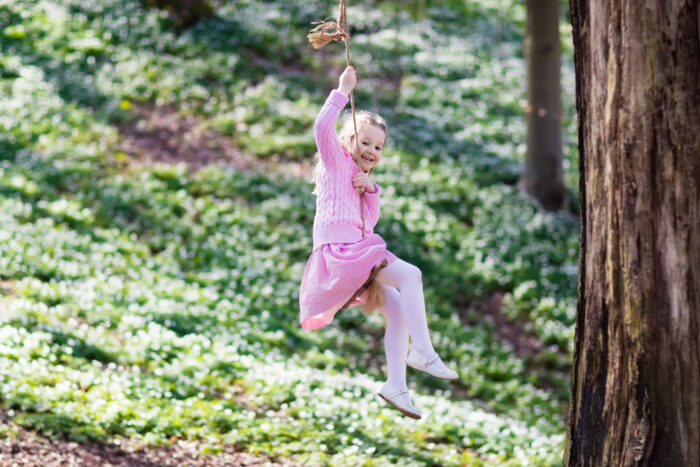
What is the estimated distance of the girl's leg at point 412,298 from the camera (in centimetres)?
402

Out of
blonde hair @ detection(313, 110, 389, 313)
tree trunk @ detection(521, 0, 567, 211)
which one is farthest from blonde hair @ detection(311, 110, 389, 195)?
tree trunk @ detection(521, 0, 567, 211)

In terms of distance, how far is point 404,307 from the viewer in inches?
160

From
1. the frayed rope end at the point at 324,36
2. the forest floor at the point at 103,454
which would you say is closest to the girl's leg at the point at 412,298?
the frayed rope end at the point at 324,36

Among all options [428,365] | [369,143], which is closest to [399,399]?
[428,365]

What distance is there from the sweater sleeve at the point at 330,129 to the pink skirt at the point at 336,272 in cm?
46

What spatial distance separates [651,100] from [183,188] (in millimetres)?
10028

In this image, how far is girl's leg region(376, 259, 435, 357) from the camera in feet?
13.2

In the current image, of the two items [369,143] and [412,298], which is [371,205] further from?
[412,298]

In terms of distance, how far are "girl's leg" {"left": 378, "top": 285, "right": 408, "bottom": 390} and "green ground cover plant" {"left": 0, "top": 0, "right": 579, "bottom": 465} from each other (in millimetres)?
288

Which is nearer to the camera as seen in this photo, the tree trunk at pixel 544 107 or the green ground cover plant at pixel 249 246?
the green ground cover plant at pixel 249 246

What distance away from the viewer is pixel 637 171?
3535mm

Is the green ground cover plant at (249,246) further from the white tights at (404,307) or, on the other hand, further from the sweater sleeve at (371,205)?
the sweater sleeve at (371,205)

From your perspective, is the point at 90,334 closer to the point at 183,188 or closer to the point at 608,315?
the point at 183,188

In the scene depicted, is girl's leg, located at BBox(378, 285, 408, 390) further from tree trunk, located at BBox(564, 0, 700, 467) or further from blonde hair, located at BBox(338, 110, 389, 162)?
tree trunk, located at BBox(564, 0, 700, 467)
